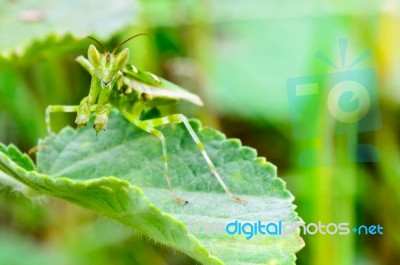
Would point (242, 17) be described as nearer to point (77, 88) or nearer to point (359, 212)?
point (77, 88)

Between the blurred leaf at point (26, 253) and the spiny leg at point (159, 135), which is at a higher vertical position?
the spiny leg at point (159, 135)

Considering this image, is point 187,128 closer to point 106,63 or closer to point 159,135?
point 159,135

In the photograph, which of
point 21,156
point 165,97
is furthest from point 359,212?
point 21,156

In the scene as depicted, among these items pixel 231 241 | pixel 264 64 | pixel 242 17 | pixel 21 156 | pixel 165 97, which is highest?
pixel 242 17

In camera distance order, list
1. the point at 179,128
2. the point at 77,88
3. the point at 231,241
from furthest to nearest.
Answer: the point at 77,88 < the point at 179,128 < the point at 231,241

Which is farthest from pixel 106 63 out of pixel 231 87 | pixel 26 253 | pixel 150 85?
pixel 231 87

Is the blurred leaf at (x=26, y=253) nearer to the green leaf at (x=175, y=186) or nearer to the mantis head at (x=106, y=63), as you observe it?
the green leaf at (x=175, y=186)

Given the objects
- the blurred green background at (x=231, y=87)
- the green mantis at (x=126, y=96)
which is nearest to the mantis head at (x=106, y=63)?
the green mantis at (x=126, y=96)
